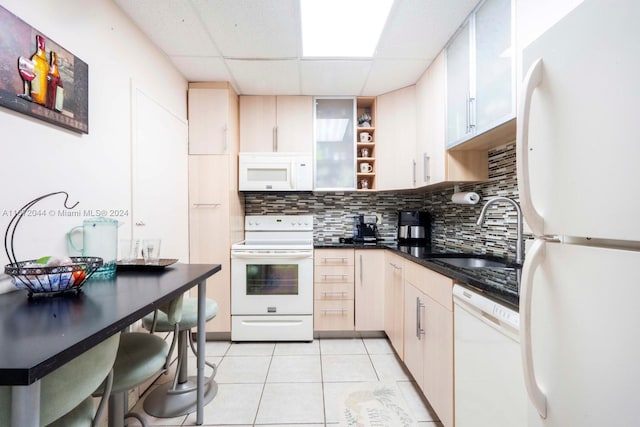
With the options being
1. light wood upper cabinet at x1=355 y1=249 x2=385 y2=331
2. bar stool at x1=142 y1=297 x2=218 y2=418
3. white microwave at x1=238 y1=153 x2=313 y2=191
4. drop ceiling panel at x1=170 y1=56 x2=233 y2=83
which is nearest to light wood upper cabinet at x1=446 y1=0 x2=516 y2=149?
light wood upper cabinet at x1=355 y1=249 x2=385 y2=331

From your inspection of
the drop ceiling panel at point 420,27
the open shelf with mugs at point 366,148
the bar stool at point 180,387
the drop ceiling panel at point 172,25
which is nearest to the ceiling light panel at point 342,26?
the drop ceiling panel at point 420,27

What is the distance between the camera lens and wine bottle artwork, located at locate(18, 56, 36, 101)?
1020mm

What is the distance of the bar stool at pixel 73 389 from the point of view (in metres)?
0.58

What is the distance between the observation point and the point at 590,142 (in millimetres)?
545

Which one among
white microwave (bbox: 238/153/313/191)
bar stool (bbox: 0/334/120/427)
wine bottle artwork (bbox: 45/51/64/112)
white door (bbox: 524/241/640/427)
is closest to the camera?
white door (bbox: 524/241/640/427)

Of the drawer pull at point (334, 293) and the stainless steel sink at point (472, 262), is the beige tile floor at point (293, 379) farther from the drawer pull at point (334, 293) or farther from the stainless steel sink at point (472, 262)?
the stainless steel sink at point (472, 262)

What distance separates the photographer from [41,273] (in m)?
0.90

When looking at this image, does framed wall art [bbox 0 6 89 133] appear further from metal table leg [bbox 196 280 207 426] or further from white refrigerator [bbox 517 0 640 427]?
white refrigerator [bbox 517 0 640 427]

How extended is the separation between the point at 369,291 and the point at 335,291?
315 mm

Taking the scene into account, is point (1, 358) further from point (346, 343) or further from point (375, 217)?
point (375, 217)

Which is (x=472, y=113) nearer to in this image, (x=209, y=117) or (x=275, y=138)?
(x=275, y=138)

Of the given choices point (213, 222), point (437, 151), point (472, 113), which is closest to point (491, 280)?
point (472, 113)

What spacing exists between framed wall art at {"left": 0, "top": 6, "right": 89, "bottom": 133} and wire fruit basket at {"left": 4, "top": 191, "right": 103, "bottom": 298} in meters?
0.40

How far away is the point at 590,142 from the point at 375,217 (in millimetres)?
2453
